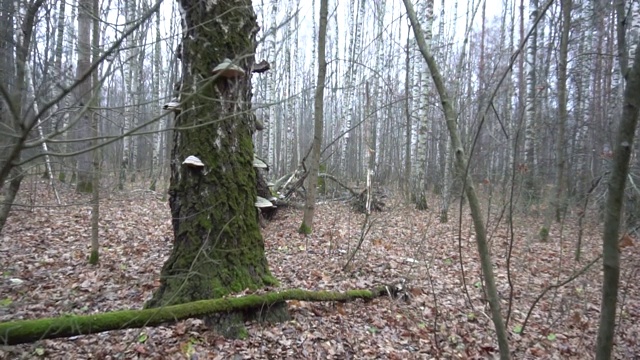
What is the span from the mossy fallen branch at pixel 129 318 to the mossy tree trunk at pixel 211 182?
19 centimetres

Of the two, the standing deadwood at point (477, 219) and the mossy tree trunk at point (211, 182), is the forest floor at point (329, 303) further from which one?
Result: the mossy tree trunk at point (211, 182)

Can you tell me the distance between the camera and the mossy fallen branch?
6.74 ft

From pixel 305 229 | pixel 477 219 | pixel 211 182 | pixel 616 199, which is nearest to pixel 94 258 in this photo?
pixel 211 182

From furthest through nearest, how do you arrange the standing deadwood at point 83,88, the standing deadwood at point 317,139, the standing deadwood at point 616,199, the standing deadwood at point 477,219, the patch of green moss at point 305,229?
1. the patch of green moss at point 305,229
2. the standing deadwood at point 317,139
3. the standing deadwood at point 477,219
4. the standing deadwood at point 83,88
5. the standing deadwood at point 616,199

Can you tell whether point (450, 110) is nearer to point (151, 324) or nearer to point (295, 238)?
point (151, 324)

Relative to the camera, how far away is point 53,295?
12.8 ft

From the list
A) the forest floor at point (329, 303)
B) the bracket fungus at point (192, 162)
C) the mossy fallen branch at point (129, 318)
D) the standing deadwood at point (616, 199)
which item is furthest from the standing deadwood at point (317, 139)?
the standing deadwood at point (616, 199)

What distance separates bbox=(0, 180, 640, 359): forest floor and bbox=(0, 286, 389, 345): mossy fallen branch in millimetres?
238

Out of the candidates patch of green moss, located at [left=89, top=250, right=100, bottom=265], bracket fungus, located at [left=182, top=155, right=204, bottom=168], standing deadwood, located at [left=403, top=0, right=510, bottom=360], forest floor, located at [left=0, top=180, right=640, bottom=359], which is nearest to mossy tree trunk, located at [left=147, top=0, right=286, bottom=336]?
bracket fungus, located at [left=182, top=155, right=204, bottom=168]

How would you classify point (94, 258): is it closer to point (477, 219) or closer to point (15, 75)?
point (15, 75)

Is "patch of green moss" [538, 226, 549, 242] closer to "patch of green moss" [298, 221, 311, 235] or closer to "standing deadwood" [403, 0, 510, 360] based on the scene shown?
"patch of green moss" [298, 221, 311, 235]

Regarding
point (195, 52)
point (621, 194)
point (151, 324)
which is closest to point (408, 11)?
point (621, 194)

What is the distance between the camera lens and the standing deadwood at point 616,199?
1392 millimetres

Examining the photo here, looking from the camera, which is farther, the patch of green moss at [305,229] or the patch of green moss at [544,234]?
the patch of green moss at [544,234]
